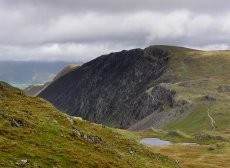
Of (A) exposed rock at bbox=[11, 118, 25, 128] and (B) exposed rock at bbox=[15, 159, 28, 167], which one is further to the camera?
(A) exposed rock at bbox=[11, 118, 25, 128]

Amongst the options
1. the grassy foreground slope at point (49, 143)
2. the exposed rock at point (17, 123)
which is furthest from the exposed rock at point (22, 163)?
the exposed rock at point (17, 123)

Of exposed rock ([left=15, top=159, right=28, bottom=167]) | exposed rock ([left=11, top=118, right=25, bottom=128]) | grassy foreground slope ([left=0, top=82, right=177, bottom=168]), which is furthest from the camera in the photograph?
exposed rock ([left=11, top=118, right=25, bottom=128])

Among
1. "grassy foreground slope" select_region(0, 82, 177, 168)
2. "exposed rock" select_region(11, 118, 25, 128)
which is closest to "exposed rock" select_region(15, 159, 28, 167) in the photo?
"grassy foreground slope" select_region(0, 82, 177, 168)

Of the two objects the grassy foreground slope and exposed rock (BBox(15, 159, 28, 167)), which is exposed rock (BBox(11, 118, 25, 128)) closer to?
the grassy foreground slope

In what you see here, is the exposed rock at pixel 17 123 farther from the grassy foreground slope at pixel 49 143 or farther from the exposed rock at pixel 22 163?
the exposed rock at pixel 22 163

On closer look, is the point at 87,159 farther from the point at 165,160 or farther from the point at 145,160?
the point at 165,160

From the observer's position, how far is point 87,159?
4716 centimetres

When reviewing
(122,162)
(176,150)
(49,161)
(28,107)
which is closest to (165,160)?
(122,162)

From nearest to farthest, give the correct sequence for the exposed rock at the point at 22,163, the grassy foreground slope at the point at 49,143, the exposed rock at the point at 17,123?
the exposed rock at the point at 22,163
the grassy foreground slope at the point at 49,143
the exposed rock at the point at 17,123

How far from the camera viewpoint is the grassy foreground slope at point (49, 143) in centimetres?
4278

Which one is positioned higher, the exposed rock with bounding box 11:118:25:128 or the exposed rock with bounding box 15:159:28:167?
the exposed rock with bounding box 11:118:25:128

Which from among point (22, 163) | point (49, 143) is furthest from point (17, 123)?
point (22, 163)

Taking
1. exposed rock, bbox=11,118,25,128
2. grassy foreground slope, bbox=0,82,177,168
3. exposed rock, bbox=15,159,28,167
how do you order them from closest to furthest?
1. exposed rock, bbox=15,159,28,167
2. grassy foreground slope, bbox=0,82,177,168
3. exposed rock, bbox=11,118,25,128

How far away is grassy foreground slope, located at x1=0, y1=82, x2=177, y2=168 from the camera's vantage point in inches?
1684
